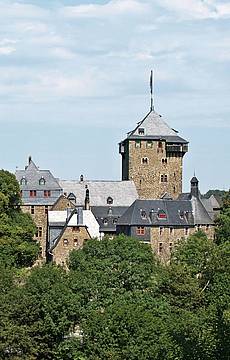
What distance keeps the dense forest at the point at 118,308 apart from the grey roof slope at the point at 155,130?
2355 centimetres

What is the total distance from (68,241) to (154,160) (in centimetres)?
1577

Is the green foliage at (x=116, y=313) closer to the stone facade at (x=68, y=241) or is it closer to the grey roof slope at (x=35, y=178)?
the stone facade at (x=68, y=241)

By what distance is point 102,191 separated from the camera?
7694 centimetres

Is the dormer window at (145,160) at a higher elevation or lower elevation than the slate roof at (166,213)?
higher

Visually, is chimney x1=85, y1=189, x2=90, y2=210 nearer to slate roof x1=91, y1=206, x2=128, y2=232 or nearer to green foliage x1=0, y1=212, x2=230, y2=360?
slate roof x1=91, y1=206, x2=128, y2=232

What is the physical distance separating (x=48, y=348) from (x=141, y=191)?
3960 centimetres

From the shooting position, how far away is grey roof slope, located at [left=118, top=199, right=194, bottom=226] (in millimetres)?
70625

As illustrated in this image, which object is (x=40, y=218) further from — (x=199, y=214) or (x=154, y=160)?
(x=199, y=214)

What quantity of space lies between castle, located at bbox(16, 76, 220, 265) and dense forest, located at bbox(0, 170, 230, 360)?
12.1 m

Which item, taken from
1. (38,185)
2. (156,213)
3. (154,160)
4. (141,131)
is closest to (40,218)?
(38,185)

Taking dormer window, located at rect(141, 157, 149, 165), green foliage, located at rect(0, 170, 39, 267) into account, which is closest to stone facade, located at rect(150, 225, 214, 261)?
green foliage, located at rect(0, 170, 39, 267)

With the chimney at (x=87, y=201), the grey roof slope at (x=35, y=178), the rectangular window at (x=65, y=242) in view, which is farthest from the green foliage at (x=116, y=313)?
the grey roof slope at (x=35, y=178)

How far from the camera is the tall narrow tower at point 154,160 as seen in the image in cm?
8000

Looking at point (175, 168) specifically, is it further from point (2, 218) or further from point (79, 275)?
point (79, 275)
